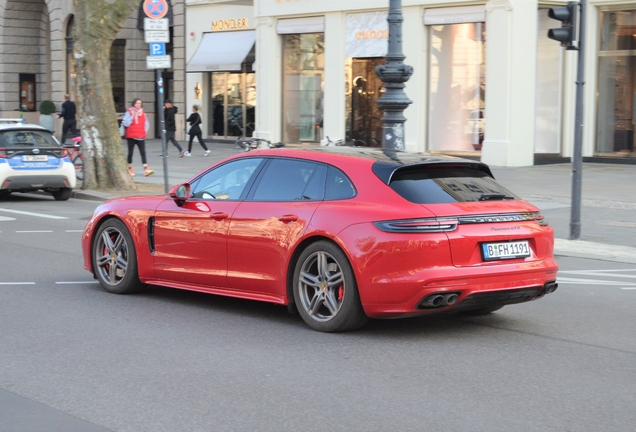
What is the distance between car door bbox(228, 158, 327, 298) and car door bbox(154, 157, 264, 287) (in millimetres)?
129

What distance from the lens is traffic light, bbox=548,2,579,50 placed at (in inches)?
508

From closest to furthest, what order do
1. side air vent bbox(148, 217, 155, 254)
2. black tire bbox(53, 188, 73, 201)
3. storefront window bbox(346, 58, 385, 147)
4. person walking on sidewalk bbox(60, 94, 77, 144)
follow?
side air vent bbox(148, 217, 155, 254) → black tire bbox(53, 188, 73, 201) → storefront window bbox(346, 58, 385, 147) → person walking on sidewalk bbox(60, 94, 77, 144)

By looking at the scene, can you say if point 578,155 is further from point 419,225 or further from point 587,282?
point 419,225

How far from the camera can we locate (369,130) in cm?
2941

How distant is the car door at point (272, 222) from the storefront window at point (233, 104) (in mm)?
27672

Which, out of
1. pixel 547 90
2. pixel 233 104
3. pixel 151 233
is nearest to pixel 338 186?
pixel 151 233

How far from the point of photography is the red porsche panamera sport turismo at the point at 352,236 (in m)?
6.89

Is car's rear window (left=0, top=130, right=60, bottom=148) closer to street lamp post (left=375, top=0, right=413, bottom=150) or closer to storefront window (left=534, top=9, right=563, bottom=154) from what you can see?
street lamp post (left=375, top=0, right=413, bottom=150)

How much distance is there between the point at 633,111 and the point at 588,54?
6.19ft

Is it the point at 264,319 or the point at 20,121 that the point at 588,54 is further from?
the point at 264,319

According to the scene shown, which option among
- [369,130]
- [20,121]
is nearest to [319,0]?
[369,130]

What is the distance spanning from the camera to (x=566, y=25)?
1302 cm

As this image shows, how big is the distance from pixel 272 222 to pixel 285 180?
1.34ft

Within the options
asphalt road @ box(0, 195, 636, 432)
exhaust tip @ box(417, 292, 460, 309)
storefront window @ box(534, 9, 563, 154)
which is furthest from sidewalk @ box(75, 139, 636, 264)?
exhaust tip @ box(417, 292, 460, 309)
